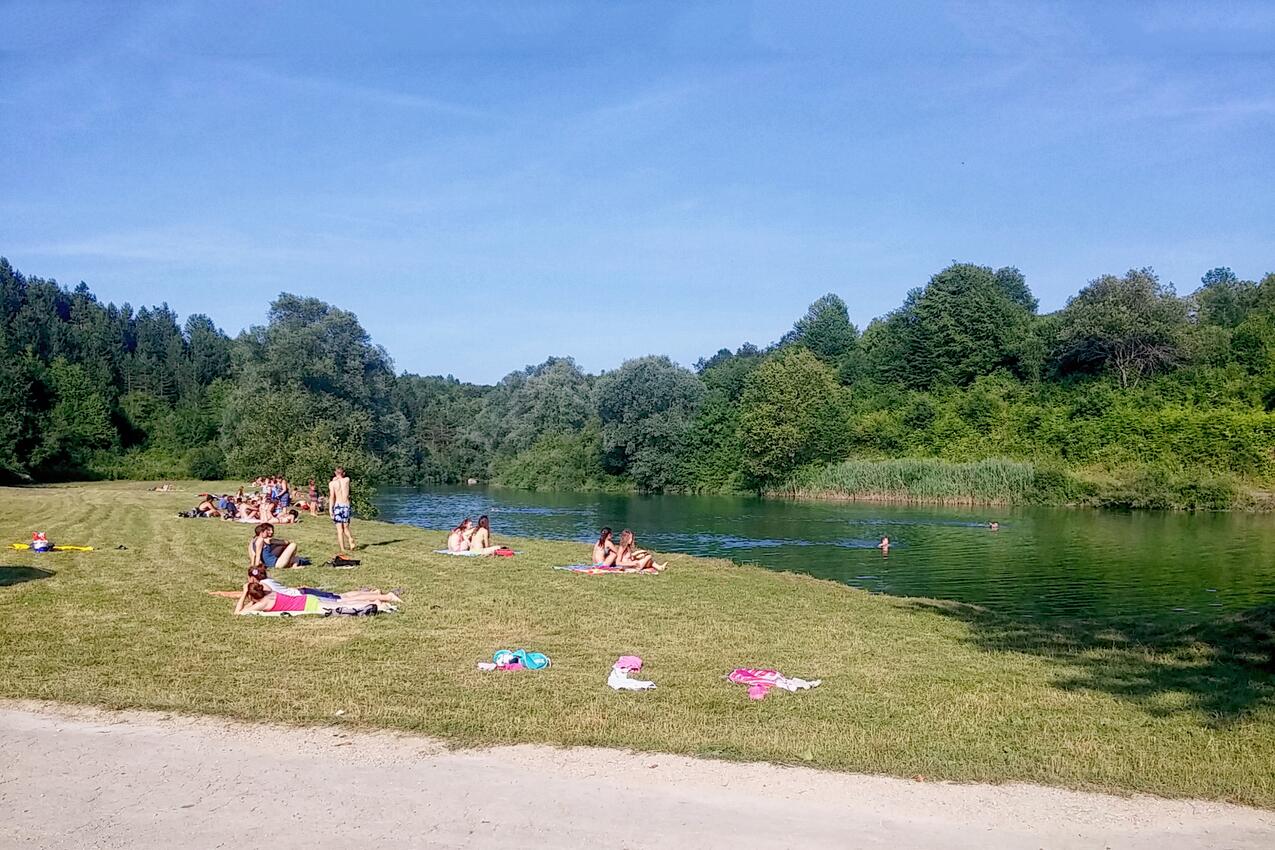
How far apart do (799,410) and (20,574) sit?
66.8 meters

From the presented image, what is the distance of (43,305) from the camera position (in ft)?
392

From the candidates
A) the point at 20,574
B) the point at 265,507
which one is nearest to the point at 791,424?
the point at 265,507

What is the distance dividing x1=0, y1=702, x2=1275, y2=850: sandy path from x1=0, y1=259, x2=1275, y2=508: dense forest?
1366 inches

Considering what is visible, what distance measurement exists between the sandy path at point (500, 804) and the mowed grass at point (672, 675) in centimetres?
48

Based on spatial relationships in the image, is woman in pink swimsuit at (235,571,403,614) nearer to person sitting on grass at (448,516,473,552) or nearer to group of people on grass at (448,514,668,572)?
group of people on grass at (448,514,668,572)

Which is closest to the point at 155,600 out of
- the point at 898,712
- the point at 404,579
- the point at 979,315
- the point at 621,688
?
the point at 404,579

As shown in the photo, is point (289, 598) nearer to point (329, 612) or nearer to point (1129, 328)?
point (329, 612)

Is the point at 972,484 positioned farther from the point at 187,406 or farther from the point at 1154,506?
the point at 187,406

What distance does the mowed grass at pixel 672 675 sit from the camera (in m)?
8.48

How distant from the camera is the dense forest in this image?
61.0 m

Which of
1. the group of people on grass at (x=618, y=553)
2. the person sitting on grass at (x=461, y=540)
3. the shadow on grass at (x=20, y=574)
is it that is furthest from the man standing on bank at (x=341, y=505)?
the shadow on grass at (x=20, y=574)

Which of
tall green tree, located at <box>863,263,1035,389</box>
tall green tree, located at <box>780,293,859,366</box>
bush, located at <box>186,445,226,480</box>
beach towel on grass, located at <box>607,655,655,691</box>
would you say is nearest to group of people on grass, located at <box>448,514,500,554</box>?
beach towel on grass, located at <box>607,655,655,691</box>

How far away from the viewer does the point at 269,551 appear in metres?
19.8

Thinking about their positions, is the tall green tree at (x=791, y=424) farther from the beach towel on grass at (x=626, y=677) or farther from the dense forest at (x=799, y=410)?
the beach towel on grass at (x=626, y=677)
